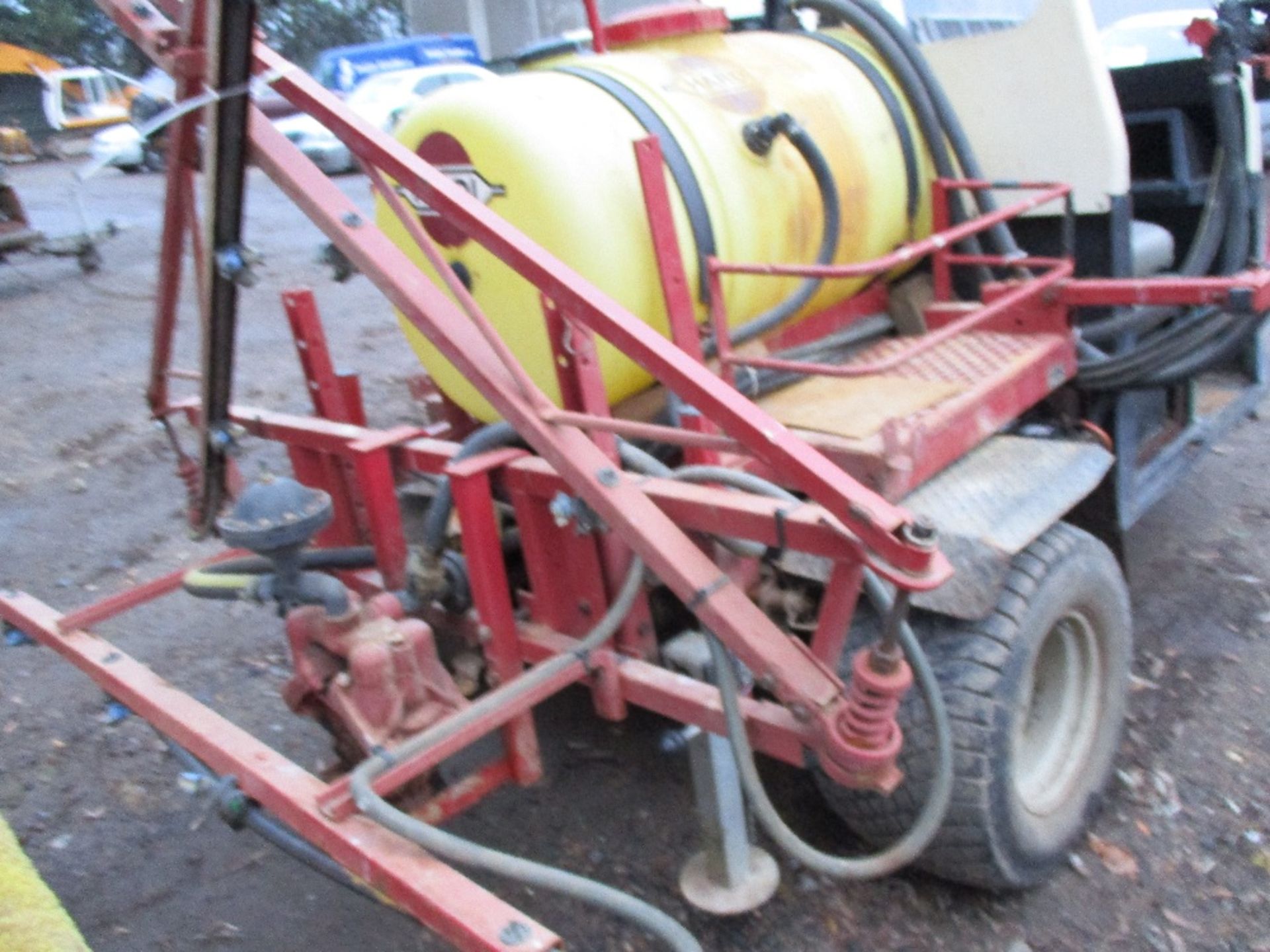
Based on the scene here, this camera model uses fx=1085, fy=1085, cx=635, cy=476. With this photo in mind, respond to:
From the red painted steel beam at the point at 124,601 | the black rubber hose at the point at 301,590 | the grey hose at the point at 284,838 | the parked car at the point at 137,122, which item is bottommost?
the grey hose at the point at 284,838

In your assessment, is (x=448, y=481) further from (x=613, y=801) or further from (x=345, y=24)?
(x=345, y=24)

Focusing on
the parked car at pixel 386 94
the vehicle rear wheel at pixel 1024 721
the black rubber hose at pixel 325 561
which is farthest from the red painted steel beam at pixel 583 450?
the parked car at pixel 386 94

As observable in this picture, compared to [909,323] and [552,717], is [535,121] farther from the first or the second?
[552,717]

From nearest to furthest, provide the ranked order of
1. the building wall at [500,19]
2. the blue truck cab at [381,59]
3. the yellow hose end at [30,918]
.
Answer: the yellow hose end at [30,918]
the blue truck cab at [381,59]
the building wall at [500,19]

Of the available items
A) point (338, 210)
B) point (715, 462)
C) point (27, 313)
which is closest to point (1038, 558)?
point (715, 462)

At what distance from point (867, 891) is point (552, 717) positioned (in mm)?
1140

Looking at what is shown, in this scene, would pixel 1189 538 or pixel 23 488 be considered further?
pixel 23 488

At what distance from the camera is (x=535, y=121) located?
2400 mm

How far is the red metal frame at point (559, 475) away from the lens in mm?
1839

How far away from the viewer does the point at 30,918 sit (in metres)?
1.50

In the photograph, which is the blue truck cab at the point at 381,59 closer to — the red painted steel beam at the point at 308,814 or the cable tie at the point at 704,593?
the red painted steel beam at the point at 308,814

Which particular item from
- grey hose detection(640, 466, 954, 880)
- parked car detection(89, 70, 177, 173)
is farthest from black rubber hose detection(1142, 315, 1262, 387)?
parked car detection(89, 70, 177, 173)

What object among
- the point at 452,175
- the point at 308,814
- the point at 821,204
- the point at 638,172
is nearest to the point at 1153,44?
the point at 821,204

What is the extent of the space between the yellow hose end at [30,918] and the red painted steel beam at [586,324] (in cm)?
107
